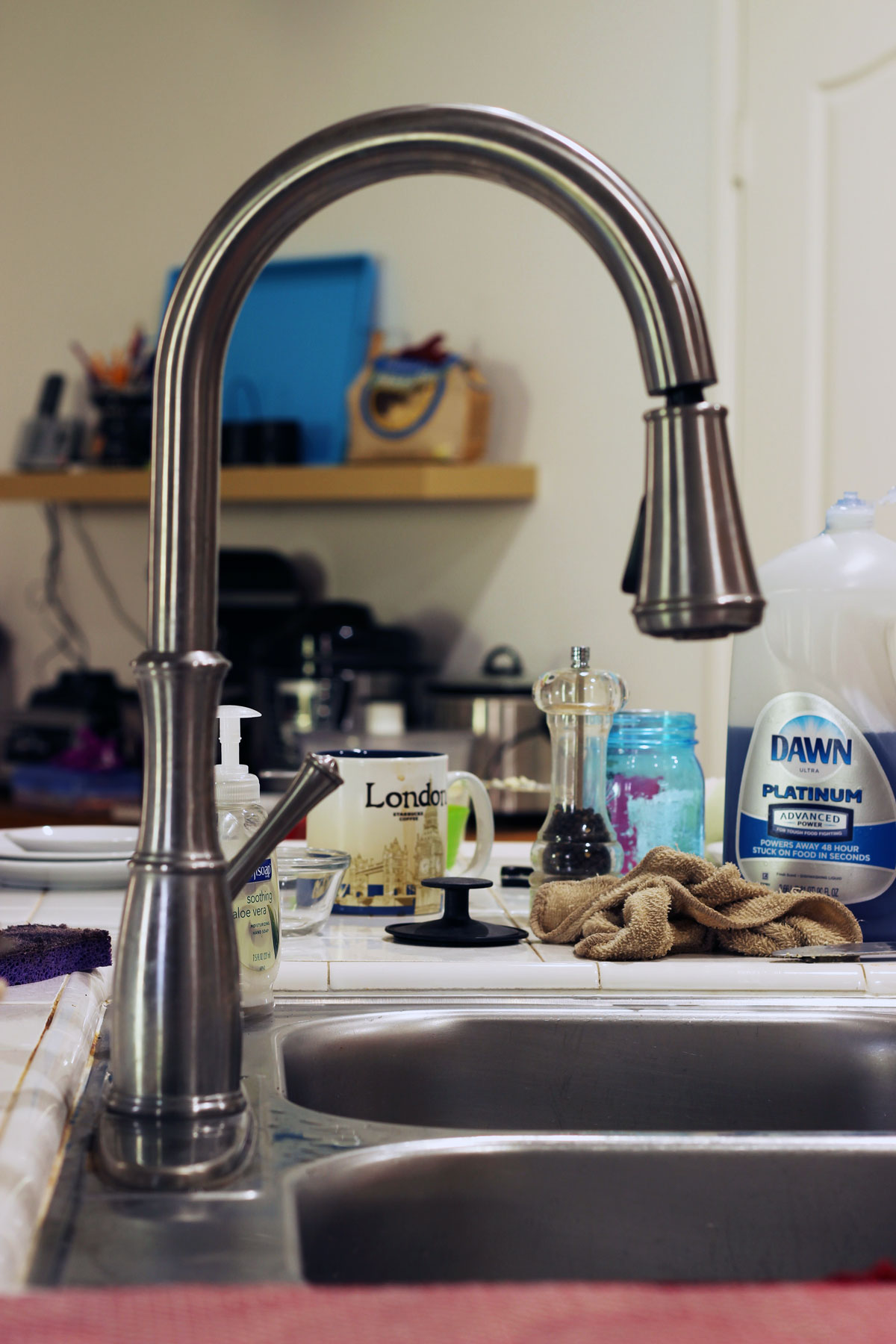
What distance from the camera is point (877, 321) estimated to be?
91.1 inches

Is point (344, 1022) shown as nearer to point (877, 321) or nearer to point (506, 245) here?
point (877, 321)

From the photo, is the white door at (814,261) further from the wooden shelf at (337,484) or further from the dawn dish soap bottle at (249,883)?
the dawn dish soap bottle at (249,883)

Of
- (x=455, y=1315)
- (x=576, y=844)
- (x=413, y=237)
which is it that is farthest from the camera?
(x=413, y=237)

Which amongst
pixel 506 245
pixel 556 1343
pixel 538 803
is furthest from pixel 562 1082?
pixel 506 245

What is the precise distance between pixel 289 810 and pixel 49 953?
25cm

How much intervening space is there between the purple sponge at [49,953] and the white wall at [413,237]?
5.74ft

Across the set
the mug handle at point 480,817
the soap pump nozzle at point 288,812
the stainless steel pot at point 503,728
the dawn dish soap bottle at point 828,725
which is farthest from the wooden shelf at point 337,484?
the soap pump nozzle at point 288,812

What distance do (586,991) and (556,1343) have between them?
1.46 feet

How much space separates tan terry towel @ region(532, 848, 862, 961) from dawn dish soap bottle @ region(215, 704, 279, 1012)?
21 cm

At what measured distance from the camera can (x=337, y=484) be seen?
8.59 feet

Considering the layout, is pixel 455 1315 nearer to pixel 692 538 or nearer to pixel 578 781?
pixel 692 538

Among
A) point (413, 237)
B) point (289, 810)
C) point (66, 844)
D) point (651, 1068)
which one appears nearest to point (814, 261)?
point (413, 237)

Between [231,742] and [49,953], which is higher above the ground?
[231,742]

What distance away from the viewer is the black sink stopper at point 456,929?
875mm
